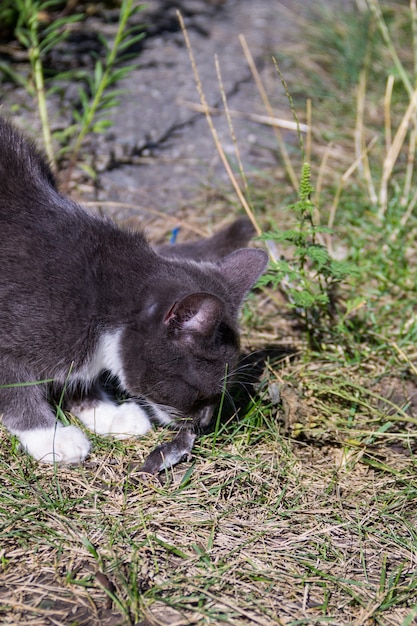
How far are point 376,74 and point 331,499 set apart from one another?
3962mm

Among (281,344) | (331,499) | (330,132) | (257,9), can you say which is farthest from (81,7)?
(331,499)

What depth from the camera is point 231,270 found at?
2.96 meters

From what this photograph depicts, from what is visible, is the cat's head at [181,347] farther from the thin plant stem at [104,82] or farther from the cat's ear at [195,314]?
the thin plant stem at [104,82]

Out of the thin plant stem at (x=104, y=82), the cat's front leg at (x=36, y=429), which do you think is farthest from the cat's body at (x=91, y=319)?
the thin plant stem at (x=104, y=82)

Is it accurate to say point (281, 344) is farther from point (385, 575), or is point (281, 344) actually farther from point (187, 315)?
point (385, 575)

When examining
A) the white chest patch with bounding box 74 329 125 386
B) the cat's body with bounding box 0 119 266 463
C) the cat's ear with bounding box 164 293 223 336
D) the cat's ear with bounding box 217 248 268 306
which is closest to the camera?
the cat's ear with bounding box 164 293 223 336

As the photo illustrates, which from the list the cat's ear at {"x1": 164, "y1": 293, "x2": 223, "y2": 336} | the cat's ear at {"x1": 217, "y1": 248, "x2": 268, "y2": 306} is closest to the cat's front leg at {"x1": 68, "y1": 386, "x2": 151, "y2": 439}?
the cat's ear at {"x1": 164, "y1": 293, "x2": 223, "y2": 336}

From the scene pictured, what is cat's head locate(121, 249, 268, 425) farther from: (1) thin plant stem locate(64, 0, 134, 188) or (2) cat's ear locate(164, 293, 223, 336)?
(1) thin plant stem locate(64, 0, 134, 188)

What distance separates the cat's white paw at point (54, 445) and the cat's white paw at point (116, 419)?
162 millimetres

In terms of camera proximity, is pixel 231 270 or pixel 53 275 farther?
pixel 231 270

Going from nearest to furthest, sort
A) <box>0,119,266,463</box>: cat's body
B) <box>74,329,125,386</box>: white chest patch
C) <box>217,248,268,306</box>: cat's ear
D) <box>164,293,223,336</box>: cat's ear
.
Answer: <box>164,293,223,336</box>: cat's ear < <box>0,119,266,463</box>: cat's body < <box>74,329,125,386</box>: white chest patch < <box>217,248,268,306</box>: cat's ear

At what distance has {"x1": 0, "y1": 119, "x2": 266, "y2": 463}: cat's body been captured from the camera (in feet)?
8.58

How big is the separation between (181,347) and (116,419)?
44 centimetres

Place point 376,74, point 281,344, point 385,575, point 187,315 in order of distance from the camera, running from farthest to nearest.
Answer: point 376,74
point 281,344
point 187,315
point 385,575
